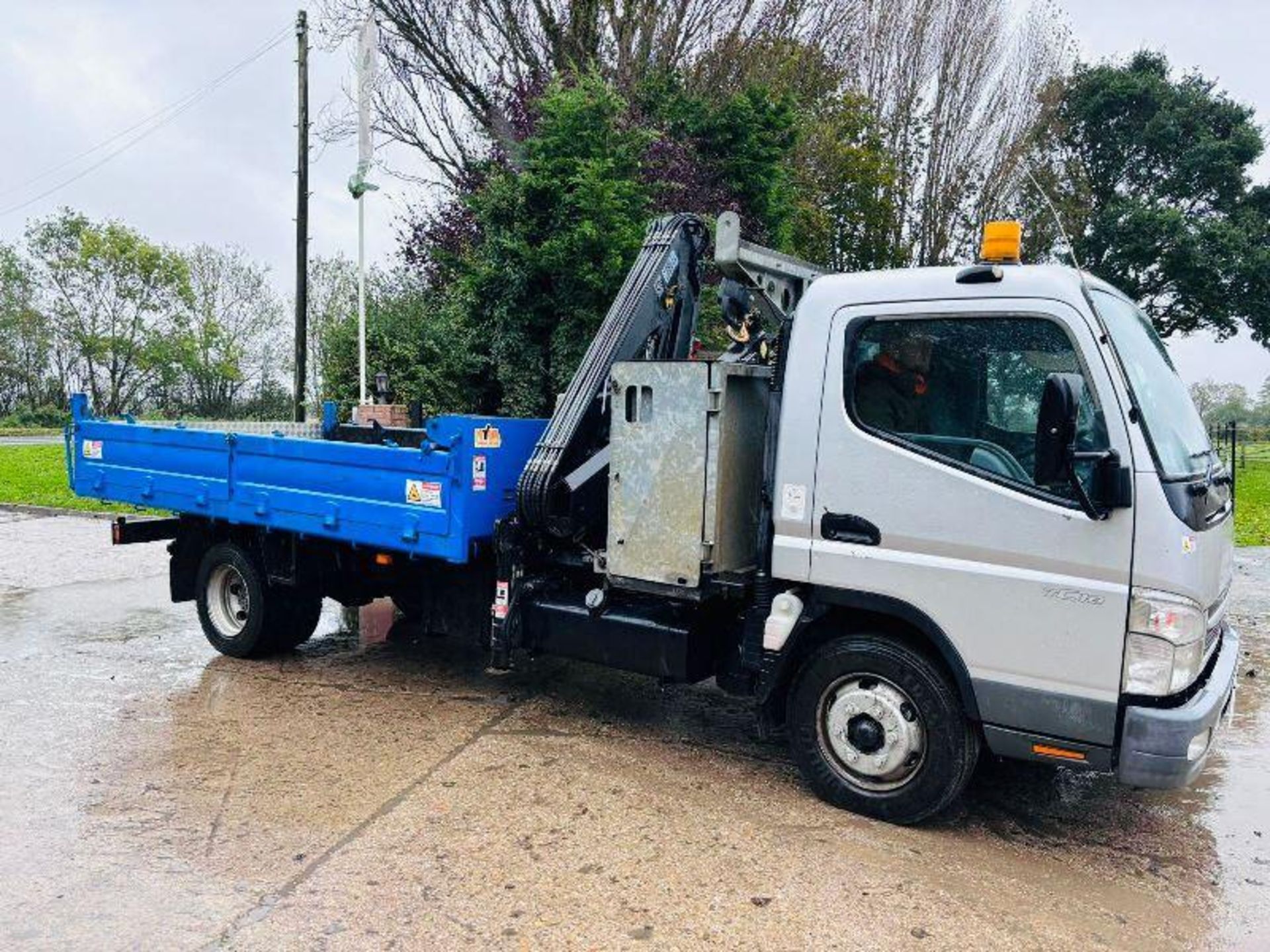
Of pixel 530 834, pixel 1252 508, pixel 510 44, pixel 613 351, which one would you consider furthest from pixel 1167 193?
pixel 530 834

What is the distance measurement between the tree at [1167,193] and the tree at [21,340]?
41460mm

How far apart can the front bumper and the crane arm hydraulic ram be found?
9.02 feet

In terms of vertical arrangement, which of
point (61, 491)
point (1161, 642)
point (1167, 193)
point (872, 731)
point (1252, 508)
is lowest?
point (61, 491)

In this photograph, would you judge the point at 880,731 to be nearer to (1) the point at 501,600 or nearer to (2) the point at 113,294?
(1) the point at 501,600

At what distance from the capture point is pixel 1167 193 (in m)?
27.3

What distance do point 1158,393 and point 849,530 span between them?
1.38 meters

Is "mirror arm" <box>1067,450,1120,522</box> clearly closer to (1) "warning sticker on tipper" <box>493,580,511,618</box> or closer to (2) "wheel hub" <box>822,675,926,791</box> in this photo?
(2) "wheel hub" <box>822,675,926,791</box>

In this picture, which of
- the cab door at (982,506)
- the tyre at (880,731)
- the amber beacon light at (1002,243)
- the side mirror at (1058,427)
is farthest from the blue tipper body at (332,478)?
the side mirror at (1058,427)

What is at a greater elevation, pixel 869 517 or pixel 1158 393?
pixel 1158 393

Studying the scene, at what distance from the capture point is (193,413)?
40125 mm

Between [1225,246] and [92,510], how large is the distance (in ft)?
87.8

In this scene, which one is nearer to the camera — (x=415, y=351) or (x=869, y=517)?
(x=869, y=517)

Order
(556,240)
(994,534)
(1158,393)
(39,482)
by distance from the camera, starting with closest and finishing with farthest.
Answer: (994,534) < (1158,393) < (556,240) < (39,482)

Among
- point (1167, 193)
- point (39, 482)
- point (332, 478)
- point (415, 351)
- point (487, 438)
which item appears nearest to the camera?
point (487, 438)
